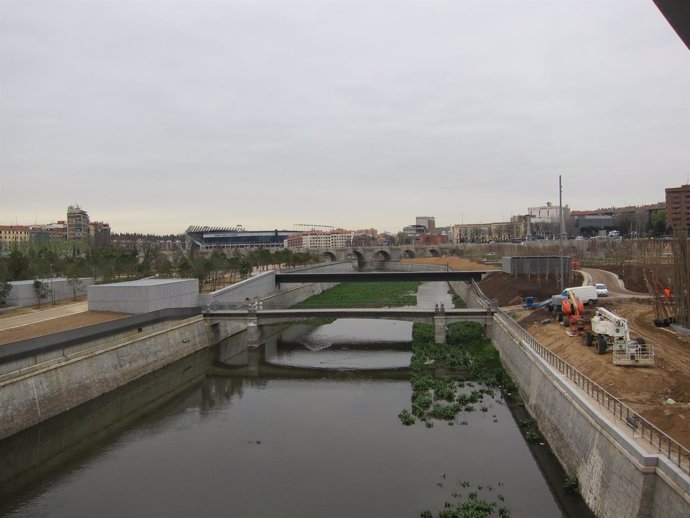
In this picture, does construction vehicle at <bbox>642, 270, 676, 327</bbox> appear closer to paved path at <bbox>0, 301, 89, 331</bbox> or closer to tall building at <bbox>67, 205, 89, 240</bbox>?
paved path at <bbox>0, 301, 89, 331</bbox>

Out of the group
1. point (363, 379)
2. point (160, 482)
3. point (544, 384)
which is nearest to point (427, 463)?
point (544, 384)

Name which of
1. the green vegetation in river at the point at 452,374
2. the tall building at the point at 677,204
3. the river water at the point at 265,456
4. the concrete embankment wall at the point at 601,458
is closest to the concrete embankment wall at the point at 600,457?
the concrete embankment wall at the point at 601,458

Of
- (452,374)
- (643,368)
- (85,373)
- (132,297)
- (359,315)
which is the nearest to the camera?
(643,368)

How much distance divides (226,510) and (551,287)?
37.4 m

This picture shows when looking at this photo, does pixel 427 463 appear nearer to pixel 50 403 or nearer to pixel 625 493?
pixel 625 493

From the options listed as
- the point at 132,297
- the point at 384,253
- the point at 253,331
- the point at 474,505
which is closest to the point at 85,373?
the point at 132,297

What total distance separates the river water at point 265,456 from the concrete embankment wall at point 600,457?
4.70 feet

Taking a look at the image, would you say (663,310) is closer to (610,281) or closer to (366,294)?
(610,281)

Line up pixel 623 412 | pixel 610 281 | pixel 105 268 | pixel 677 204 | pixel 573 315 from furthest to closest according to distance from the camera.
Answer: pixel 677 204 < pixel 105 268 < pixel 610 281 < pixel 573 315 < pixel 623 412

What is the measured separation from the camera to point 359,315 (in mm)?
40469

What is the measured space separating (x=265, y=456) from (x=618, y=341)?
53.9ft

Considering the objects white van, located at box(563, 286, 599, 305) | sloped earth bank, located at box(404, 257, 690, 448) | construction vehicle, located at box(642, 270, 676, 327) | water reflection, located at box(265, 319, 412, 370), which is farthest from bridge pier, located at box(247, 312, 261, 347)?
construction vehicle, located at box(642, 270, 676, 327)

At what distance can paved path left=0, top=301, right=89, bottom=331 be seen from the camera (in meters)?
33.7

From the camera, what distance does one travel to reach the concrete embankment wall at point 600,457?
450 inches
